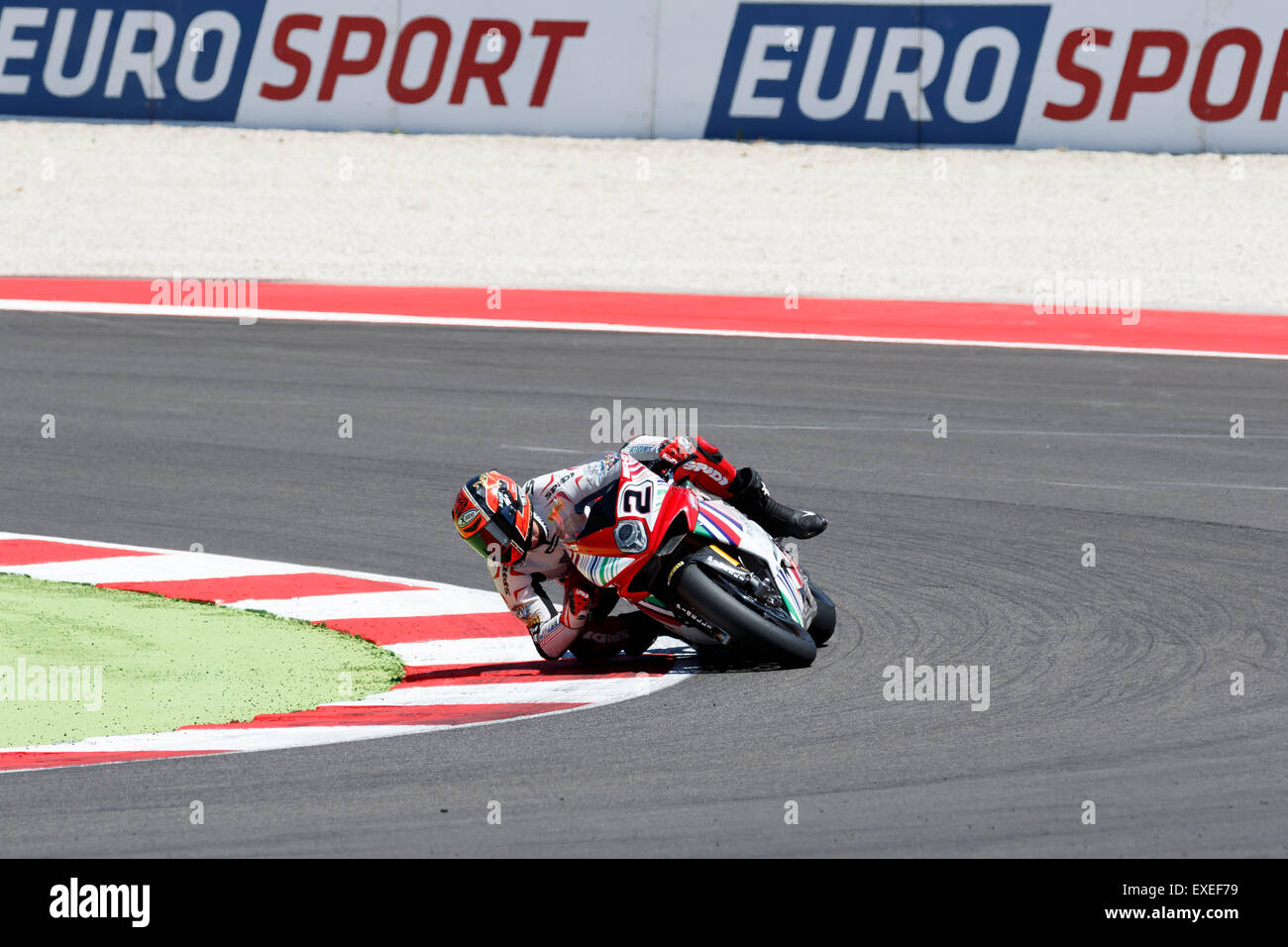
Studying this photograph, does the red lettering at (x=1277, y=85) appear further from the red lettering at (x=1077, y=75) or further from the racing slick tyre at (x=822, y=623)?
the racing slick tyre at (x=822, y=623)

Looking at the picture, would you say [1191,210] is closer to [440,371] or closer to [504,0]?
[504,0]

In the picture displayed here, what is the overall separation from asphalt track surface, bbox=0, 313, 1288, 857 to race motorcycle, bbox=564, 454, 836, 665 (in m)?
0.26

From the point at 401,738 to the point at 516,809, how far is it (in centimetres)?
106

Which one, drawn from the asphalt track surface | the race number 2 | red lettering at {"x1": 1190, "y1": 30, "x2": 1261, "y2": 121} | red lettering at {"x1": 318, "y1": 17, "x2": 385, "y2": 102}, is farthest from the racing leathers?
red lettering at {"x1": 318, "y1": 17, "x2": 385, "y2": 102}

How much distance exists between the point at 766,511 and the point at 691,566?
627mm

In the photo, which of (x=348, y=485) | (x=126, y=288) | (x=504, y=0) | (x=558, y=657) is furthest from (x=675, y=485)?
(x=504, y=0)

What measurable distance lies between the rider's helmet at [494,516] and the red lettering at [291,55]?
761 inches

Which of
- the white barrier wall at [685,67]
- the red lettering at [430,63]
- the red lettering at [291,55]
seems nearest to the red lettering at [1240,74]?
the white barrier wall at [685,67]

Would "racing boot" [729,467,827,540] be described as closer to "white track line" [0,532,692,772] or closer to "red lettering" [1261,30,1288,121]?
"white track line" [0,532,692,772]

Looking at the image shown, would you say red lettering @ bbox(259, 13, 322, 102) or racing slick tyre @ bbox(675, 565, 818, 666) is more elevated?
red lettering @ bbox(259, 13, 322, 102)

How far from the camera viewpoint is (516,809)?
5707mm

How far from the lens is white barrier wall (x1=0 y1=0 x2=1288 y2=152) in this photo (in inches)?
949

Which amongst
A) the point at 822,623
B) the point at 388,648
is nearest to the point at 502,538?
the point at 388,648

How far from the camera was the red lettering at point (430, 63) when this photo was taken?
25672 mm
